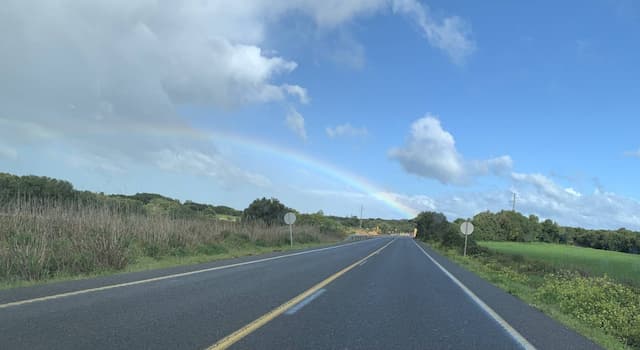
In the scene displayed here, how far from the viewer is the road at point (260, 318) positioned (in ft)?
17.4

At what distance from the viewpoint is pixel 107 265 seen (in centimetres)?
1327

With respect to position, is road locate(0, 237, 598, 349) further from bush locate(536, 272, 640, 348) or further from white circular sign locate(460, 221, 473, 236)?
white circular sign locate(460, 221, 473, 236)

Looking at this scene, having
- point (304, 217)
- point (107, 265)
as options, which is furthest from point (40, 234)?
point (304, 217)

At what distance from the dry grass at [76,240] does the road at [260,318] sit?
186cm

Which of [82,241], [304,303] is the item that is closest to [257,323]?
[304,303]

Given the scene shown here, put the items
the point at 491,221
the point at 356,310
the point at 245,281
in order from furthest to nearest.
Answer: the point at 491,221, the point at 245,281, the point at 356,310

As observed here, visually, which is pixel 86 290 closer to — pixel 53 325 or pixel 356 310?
pixel 53 325

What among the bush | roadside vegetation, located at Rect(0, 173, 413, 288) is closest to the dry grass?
roadside vegetation, located at Rect(0, 173, 413, 288)

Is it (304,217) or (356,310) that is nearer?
(356,310)

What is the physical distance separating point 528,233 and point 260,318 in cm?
13677

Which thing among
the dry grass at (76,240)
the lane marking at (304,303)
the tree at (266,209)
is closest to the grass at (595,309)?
the lane marking at (304,303)

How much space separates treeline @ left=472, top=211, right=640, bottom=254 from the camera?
117 m

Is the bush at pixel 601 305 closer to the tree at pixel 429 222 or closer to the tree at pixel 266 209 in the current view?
the tree at pixel 266 209

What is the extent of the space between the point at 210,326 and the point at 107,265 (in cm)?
887
